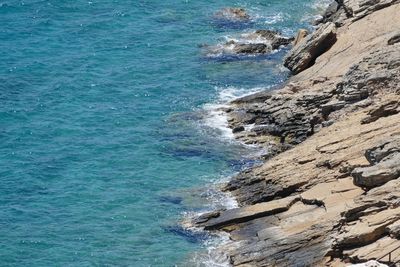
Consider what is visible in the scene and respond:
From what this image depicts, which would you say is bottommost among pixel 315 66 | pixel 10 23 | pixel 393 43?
pixel 10 23

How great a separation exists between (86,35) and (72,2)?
9.80 meters

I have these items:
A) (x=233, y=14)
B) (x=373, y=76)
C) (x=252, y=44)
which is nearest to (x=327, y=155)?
(x=373, y=76)

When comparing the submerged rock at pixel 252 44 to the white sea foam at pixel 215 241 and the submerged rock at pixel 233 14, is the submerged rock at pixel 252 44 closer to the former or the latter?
the submerged rock at pixel 233 14

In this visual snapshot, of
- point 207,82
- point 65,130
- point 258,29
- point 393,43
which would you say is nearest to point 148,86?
point 207,82

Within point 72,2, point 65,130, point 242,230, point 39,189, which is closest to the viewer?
point 242,230

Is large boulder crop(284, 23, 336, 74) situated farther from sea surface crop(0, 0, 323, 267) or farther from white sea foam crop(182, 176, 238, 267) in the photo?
white sea foam crop(182, 176, 238, 267)

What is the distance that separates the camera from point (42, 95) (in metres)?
77.8

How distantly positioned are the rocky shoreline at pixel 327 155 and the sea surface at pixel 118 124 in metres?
2.30

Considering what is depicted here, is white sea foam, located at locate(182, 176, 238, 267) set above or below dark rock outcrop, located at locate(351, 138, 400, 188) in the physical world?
below

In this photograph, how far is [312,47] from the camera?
75125 mm

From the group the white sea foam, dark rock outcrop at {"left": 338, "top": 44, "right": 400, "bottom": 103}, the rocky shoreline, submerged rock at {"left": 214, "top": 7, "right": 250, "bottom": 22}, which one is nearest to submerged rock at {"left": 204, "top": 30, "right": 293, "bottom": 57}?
submerged rock at {"left": 214, "top": 7, "right": 250, "bottom": 22}

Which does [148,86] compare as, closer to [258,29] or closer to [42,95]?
[42,95]

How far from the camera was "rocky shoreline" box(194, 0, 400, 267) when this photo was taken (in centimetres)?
4766

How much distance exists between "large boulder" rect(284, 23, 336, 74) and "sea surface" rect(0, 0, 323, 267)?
2.41 metres
